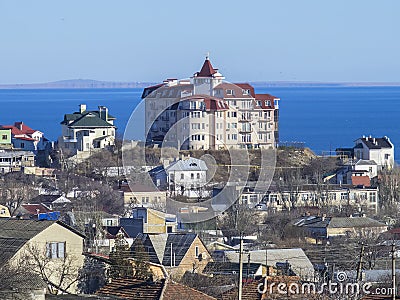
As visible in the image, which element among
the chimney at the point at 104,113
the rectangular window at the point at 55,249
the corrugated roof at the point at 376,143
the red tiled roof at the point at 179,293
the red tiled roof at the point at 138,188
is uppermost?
the chimney at the point at 104,113

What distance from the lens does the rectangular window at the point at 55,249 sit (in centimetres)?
1521

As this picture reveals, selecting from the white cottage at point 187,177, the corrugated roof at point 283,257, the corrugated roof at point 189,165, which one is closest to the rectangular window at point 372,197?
the white cottage at point 187,177

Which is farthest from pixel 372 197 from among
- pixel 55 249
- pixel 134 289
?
pixel 134 289

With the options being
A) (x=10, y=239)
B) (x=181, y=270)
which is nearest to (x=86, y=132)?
(x=181, y=270)

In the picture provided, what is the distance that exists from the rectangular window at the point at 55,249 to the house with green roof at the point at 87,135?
24.2m

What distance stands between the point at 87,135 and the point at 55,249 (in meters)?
25.1

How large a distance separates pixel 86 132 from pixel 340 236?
16.4 m

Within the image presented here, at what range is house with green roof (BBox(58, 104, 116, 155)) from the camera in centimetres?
4006

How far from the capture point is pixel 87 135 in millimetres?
40281

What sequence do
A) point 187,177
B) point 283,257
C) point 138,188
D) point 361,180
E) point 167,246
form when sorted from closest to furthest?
point 283,257, point 167,246, point 138,188, point 187,177, point 361,180

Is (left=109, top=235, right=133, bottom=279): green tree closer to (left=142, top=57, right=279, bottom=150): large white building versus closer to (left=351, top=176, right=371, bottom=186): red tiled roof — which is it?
(left=351, top=176, right=371, bottom=186): red tiled roof

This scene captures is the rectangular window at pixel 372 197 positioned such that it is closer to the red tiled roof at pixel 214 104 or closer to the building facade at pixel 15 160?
the red tiled roof at pixel 214 104

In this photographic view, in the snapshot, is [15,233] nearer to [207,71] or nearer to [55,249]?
[55,249]

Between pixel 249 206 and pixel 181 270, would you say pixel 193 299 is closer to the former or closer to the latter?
pixel 181 270
